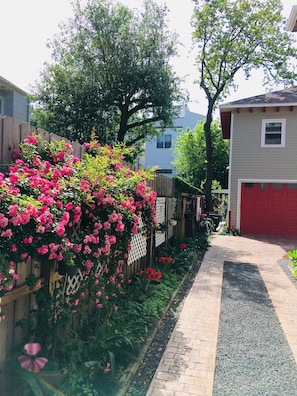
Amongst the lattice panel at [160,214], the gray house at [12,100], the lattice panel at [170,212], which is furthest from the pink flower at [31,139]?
the gray house at [12,100]

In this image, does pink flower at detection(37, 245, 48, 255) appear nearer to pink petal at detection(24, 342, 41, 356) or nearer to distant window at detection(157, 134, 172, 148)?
pink petal at detection(24, 342, 41, 356)

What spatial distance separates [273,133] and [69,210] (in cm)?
1289

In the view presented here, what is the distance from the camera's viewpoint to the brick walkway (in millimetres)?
2801

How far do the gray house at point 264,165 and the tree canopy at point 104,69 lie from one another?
10.8 feet

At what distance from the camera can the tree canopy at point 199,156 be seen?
24109mm

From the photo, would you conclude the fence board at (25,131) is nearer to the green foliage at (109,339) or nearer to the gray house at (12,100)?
the green foliage at (109,339)

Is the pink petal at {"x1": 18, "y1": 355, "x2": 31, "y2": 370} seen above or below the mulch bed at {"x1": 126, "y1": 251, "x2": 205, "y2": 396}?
above

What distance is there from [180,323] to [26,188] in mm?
2861

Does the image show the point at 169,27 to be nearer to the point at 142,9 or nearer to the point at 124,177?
the point at 142,9

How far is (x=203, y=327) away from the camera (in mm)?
4000

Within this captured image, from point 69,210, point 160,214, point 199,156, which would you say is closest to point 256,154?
point 160,214

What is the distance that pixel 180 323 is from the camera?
4113 millimetres

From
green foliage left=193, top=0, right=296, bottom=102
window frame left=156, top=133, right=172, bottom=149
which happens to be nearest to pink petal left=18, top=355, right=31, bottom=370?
green foliage left=193, top=0, right=296, bottom=102

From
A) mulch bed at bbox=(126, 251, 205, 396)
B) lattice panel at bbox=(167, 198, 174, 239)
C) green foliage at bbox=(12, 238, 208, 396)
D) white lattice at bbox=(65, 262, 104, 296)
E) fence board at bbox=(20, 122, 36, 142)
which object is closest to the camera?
green foliage at bbox=(12, 238, 208, 396)
